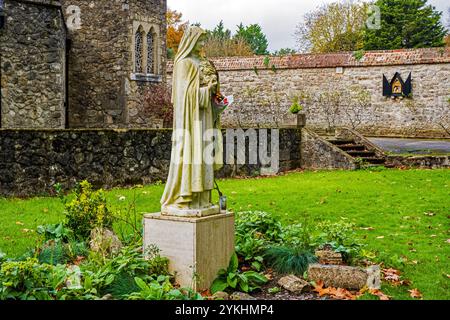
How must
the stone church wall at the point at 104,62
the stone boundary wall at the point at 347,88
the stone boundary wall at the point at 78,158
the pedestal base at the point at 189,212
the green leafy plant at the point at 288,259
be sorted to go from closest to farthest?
1. the pedestal base at the point at 189,212
2. the green leafy plant at the point at 288,259
3. the stone boundary wall at the point at 78,158
4. the stone church wall at the point at 104,62
5. the stone boundary wall at the point at 347,88

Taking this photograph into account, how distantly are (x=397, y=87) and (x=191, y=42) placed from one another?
2203cm

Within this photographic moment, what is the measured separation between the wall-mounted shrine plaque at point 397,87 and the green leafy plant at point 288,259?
21345 mm

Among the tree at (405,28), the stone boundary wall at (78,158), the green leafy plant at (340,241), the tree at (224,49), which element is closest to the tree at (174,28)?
the tree at (224,49)

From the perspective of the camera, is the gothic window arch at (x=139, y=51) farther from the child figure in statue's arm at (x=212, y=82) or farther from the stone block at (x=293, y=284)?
the stone block at (x=293, y=284)

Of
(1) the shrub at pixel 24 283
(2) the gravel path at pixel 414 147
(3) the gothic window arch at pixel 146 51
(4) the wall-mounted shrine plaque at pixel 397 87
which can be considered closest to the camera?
(1) the shrub at pixel 24 283

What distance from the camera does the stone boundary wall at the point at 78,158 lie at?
12328 millimetres

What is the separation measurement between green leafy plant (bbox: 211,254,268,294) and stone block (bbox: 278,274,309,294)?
202 millimetres

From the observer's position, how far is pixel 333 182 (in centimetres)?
1468

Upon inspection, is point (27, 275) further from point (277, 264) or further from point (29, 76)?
point (29, 76)

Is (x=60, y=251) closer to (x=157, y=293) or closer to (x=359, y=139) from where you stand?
(x=157, y=293)

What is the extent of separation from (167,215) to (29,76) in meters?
11.8

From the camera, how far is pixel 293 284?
616cm

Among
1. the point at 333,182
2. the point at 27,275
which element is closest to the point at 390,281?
the point at 27,275

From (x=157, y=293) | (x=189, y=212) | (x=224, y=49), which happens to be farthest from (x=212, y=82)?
(x=224, y=49)
